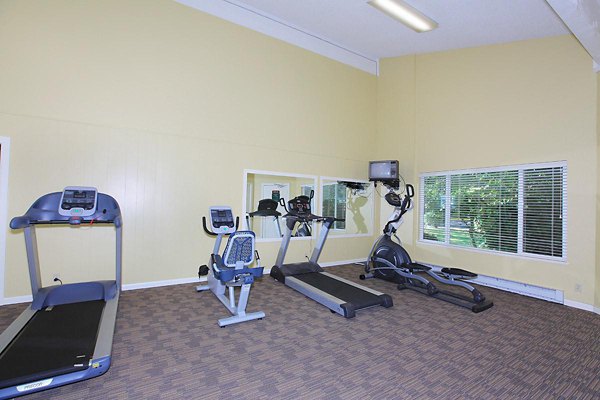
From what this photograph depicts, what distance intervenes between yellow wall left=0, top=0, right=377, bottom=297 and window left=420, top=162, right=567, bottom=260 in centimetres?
266

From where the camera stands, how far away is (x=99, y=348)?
92.1 inches

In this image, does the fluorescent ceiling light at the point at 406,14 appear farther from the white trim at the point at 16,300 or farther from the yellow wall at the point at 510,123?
the white trim at the point at 16,300

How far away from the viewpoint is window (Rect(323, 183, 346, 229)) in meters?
6.33

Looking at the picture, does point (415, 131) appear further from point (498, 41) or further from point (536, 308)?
point (536, 308)

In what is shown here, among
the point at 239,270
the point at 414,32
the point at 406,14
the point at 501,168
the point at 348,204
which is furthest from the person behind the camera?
the point at 348,204

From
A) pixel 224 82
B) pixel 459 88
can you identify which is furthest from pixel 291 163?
pixel 459 88

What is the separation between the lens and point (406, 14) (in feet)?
14.5

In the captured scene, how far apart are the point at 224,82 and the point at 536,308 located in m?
5.83

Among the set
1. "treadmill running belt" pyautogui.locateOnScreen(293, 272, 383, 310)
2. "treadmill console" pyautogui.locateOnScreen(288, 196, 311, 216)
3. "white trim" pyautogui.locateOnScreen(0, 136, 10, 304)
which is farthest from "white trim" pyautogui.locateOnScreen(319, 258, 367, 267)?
"white trim" pyautogui.locateOnScreen(0, 136, 10, 304)

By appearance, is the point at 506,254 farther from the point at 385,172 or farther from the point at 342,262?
the point at 342,262

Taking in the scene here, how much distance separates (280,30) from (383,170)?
348 cm

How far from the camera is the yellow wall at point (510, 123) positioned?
400 centimetres

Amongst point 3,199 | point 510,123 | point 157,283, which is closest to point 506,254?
point 510,123

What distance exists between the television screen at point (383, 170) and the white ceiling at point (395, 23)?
2.29 meters
